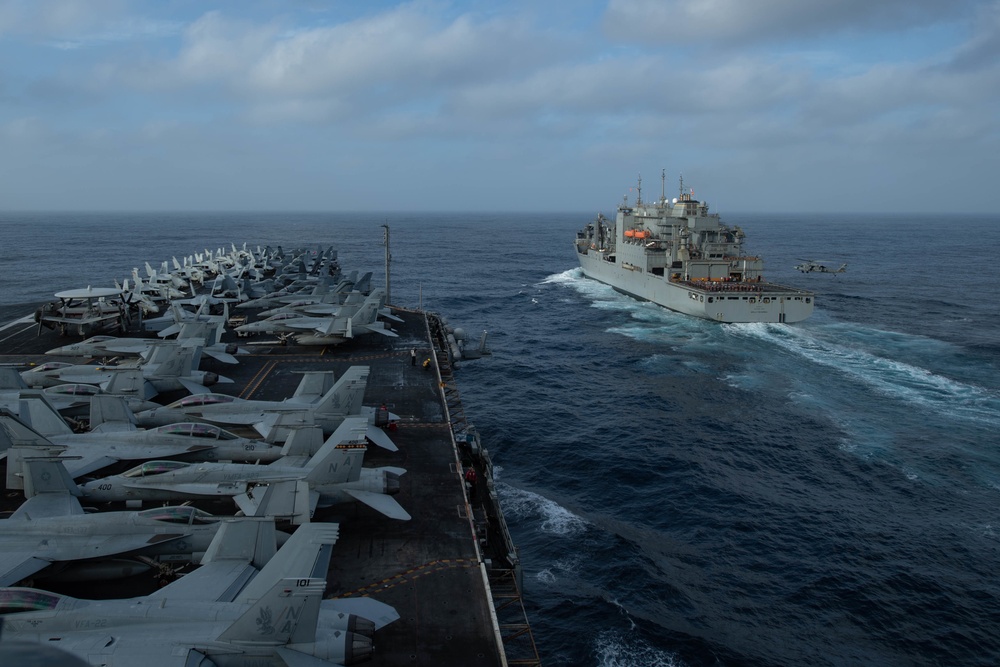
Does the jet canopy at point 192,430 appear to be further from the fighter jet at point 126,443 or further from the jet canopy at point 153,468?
the jet canopy at point 153,468

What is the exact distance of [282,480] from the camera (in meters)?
25.1

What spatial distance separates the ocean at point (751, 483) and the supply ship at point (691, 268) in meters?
3.26

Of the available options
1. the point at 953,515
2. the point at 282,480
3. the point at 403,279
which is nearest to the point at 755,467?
the point at 953,515

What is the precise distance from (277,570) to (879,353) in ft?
215

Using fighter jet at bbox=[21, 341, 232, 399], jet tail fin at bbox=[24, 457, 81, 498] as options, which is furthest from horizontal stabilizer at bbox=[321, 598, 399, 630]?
fighter jet at bbox=[21, 341, 232, 399]

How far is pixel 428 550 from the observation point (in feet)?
80.5

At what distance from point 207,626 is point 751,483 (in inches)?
1250

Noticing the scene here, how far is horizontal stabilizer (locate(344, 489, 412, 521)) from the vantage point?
2481 cm

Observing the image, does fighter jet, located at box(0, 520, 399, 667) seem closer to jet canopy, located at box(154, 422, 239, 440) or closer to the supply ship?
jet canopy, located at box(154, 422, 239, 440)

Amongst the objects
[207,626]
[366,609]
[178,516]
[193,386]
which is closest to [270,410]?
[193,386]

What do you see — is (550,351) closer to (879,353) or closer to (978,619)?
(879,353)

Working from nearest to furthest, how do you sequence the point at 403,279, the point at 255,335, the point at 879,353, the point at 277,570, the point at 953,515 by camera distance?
the point at 277,570, the point at 953,515, the point at 255,335, the point at 879,353, the point at 403,279

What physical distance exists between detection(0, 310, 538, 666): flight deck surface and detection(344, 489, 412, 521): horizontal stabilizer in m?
1.17

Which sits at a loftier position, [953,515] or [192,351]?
[192,351]
